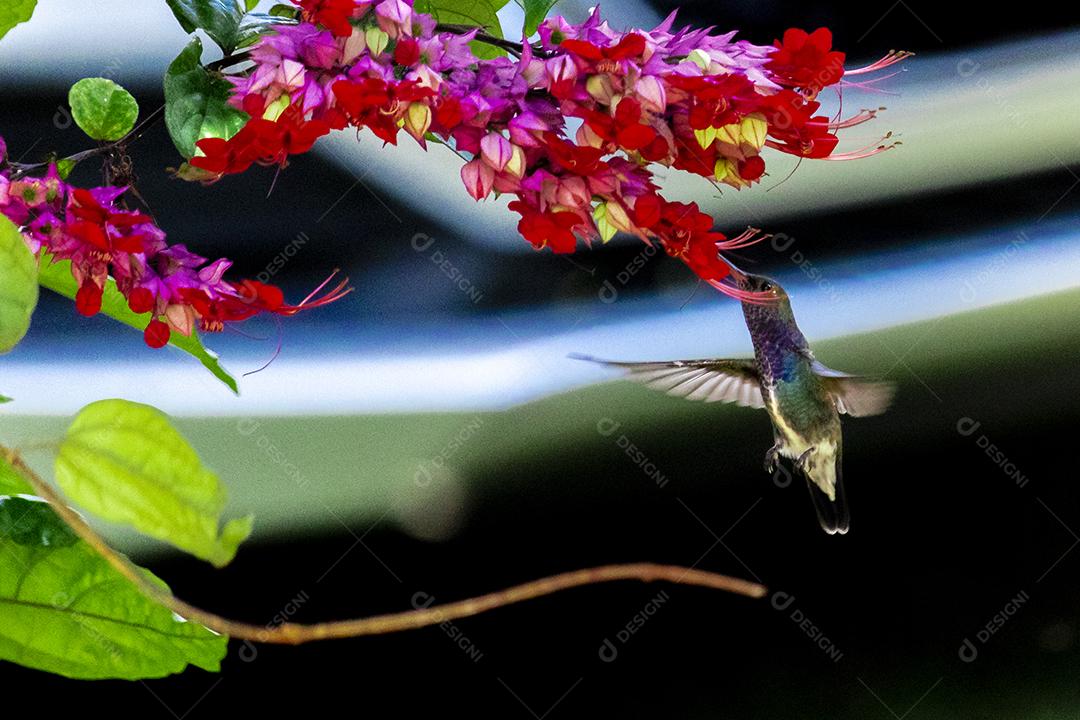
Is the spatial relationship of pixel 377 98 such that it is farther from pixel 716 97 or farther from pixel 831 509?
pixel 831 509

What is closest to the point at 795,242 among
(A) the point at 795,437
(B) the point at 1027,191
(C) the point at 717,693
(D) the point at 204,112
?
(B) the point at 1027,191

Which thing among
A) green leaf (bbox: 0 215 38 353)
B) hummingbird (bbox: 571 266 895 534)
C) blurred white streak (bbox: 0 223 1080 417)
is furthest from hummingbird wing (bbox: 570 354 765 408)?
green leaf (bbox: 0 215 38 353)

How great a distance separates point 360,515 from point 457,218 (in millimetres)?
350

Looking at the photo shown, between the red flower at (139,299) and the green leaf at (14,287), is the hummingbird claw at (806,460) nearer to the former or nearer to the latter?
the red flower at (139,299)

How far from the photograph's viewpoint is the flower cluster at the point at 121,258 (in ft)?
1.04

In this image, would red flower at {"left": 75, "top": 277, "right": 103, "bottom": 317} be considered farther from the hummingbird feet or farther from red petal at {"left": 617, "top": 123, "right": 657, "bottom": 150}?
the hummingbird feet

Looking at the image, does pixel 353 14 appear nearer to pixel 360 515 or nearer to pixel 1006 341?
pixel 360 515

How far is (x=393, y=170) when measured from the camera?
1.09 m

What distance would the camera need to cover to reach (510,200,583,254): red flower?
0.35m

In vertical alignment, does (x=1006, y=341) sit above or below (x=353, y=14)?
below

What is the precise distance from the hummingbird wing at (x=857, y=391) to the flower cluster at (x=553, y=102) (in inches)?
17.8

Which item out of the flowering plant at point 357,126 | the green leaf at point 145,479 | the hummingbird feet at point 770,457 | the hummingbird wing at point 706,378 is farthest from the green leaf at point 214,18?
the hummingbird feet at point 770,457

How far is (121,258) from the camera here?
0.33 m

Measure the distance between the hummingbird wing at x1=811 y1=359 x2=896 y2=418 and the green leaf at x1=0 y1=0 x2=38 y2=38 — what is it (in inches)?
23.6
